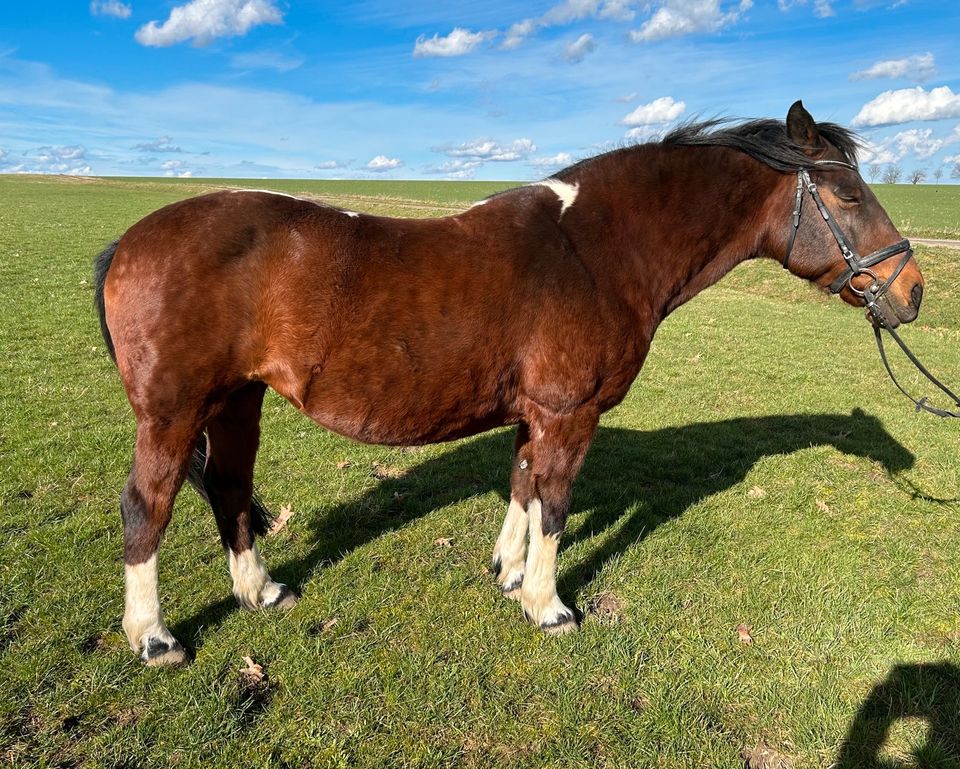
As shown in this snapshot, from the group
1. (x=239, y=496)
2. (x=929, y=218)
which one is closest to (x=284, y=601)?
(x=239, y=496)

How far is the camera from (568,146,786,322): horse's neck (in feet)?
11.7

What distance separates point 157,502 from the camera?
121 inches

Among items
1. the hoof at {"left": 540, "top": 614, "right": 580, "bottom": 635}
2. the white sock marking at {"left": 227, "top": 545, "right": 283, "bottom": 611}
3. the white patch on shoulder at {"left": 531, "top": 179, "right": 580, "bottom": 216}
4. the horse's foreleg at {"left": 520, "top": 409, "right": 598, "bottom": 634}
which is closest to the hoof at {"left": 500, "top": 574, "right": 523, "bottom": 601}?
the horse's foreleg at {"left": 520, "top": 409, "right": 598, "bottom": 634}

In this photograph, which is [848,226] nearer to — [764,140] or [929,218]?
[764,140]

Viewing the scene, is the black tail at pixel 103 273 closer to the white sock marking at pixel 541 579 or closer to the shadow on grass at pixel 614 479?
the shadow on grass at pixel 614 479

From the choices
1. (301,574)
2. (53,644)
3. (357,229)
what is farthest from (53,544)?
(357,229)

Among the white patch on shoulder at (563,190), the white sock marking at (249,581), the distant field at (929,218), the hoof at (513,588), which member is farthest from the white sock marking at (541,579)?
the distant field at (929,218)

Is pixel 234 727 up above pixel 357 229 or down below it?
below

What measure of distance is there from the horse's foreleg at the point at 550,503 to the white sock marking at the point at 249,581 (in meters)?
1.67

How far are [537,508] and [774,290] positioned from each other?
732 inches

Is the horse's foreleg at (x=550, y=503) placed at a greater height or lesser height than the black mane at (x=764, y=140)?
lesser

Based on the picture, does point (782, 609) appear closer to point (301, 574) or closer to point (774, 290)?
point (301, 574)

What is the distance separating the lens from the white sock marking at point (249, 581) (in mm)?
3721

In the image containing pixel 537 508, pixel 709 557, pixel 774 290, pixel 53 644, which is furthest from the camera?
pixel 774 290
